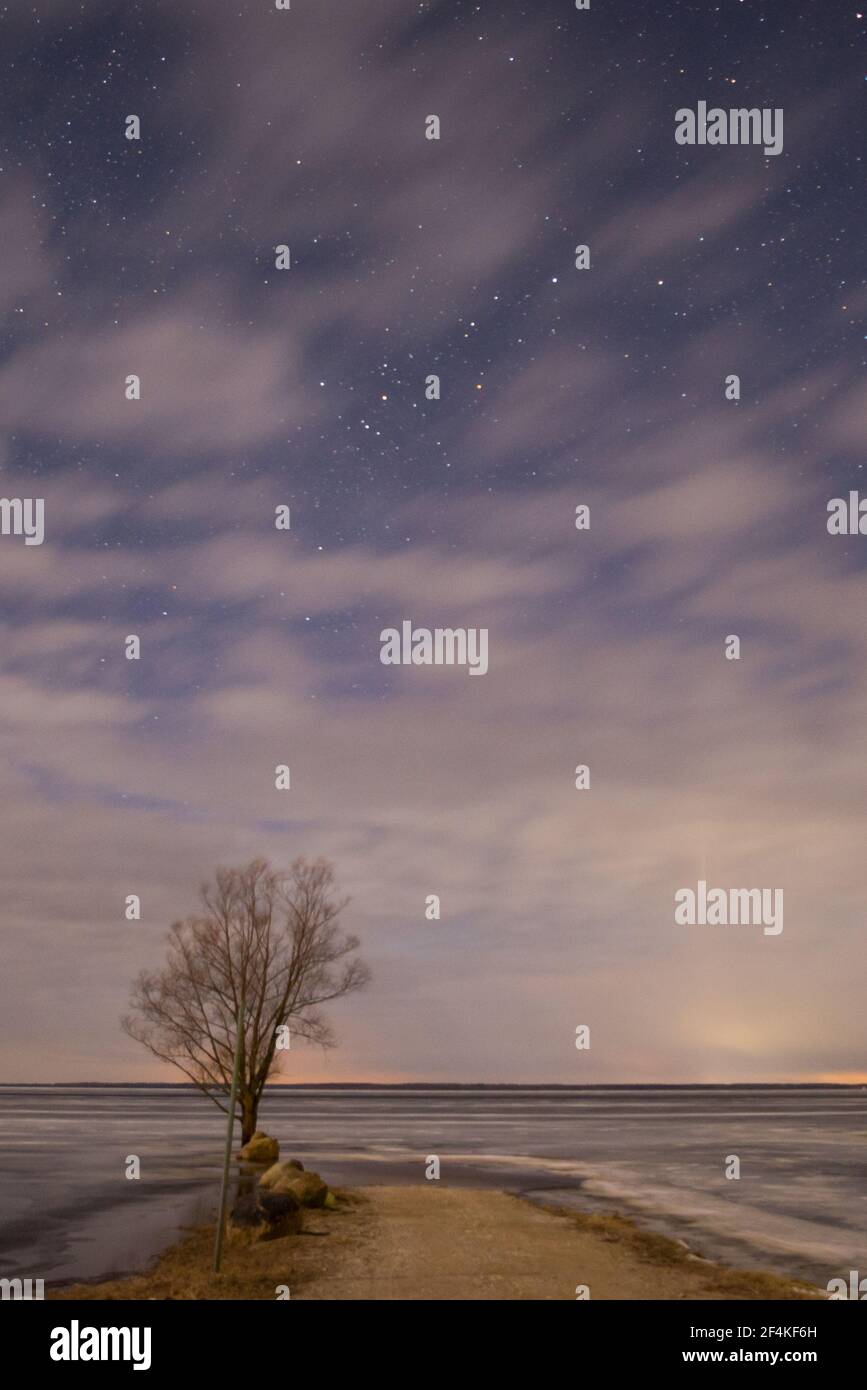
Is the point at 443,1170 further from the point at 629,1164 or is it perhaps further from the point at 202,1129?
the point at 202,1129

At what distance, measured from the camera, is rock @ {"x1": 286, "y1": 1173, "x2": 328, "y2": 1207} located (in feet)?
72.2

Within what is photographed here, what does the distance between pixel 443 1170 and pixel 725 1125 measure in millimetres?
41518

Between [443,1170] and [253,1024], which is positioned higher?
[253,1024]

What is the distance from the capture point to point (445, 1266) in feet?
51.1

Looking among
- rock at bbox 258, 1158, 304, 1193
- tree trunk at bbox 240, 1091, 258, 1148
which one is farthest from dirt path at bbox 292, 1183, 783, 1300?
tree trunk at bbox 240, 1091, 258, 1148

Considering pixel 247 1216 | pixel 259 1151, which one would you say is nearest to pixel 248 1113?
pixel 259 1151

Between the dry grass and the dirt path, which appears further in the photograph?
the dry grass

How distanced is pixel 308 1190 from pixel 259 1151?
1401cm

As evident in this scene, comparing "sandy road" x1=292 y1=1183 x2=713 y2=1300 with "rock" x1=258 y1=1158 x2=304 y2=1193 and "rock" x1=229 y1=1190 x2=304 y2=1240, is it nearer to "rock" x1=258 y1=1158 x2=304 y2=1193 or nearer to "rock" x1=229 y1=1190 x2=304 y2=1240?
"rock" x1=229 y1=1190 x2=304 y2=1240

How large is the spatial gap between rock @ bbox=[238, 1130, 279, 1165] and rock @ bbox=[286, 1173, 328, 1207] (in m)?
13.2

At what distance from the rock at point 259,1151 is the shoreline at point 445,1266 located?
46.5 ft

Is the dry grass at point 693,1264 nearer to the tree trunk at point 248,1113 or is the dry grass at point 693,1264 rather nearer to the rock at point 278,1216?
the rock at point 278,1216
